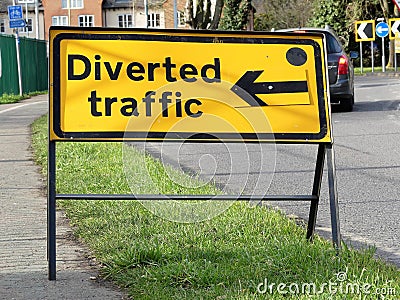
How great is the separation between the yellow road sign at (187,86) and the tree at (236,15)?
6236 cm

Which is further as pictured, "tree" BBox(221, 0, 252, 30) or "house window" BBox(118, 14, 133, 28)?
"house window" BBox(118, 14, 133, 28)

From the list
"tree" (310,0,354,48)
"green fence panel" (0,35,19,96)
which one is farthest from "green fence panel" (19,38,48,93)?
"tree" (310,0,354,48)

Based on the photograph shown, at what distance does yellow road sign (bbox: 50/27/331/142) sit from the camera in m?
5.60

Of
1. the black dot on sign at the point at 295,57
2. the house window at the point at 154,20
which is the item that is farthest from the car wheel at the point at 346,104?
the house window at the point at 154,20

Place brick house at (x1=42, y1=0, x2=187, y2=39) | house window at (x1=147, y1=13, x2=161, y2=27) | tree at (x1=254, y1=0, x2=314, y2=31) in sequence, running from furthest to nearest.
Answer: brick house at (x1=42, y1=0, x2=187, y2=39) < house window at (x1=147, y1=13, x2=161, y2=27) < tree at (x1=254, y1=0, x2=314, y2=31)

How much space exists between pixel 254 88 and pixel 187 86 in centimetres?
42

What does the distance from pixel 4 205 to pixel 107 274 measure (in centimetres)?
291

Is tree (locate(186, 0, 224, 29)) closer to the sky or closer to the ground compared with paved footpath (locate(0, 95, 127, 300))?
closer to the sky

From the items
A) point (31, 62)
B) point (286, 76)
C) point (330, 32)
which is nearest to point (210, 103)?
point (286, 76)

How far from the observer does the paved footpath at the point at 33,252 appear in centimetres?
502

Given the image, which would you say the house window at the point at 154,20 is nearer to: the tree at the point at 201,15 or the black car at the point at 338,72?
the tree at the point at 201,15

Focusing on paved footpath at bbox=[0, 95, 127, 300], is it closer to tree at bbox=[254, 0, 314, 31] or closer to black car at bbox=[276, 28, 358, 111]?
black car at bbox=[276, 28, 358, 111]

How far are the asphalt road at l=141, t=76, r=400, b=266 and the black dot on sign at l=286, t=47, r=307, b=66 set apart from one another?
1.05 m

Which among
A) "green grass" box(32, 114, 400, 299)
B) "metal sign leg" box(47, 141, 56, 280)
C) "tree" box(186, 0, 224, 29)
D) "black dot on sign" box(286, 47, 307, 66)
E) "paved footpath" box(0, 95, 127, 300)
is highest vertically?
"tree" box(186, 0, 224, 29)
